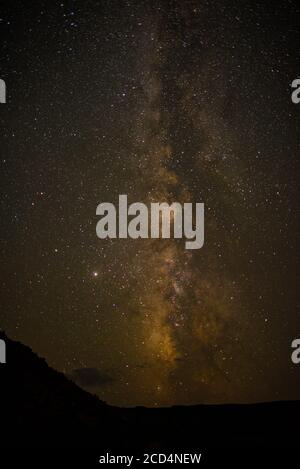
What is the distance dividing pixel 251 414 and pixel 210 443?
29.7 ft

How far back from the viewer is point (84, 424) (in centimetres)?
1533

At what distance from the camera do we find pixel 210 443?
16641 mm

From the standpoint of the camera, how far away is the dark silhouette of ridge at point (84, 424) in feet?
45.5

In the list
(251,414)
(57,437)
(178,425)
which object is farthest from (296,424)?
(57,437)

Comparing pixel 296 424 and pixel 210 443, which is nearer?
pixel 210 443

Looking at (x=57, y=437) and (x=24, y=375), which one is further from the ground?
(x=24, y=375)

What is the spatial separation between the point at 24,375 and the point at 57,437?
2.89 metres

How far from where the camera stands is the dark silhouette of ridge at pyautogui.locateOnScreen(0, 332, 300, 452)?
13.9m

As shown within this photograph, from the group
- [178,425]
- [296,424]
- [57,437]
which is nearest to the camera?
[57,437]
